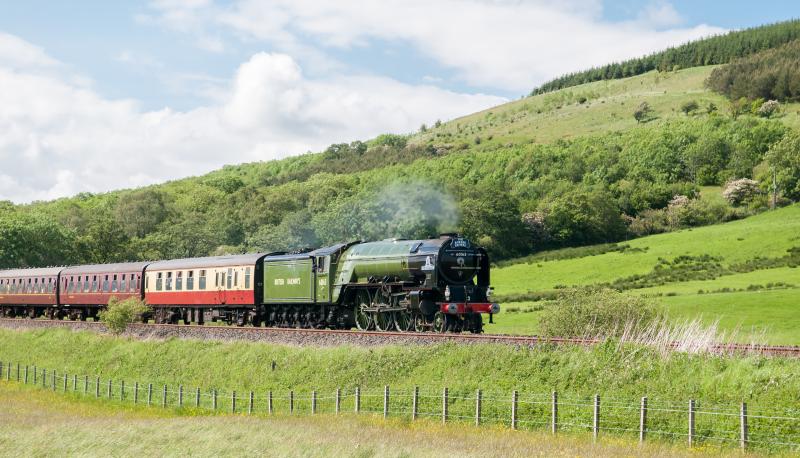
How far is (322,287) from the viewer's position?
4144 centimetres

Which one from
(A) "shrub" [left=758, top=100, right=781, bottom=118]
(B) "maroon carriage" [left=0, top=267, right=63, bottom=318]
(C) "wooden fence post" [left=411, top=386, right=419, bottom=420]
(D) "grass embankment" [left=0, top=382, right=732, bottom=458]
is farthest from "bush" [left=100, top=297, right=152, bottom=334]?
(A) "shrub" [left=758, top=100, right=781, bottom=118]

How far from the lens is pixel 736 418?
904 inches

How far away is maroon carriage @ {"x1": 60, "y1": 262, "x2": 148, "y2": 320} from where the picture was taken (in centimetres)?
5703

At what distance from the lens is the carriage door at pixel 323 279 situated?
4103 centimetres

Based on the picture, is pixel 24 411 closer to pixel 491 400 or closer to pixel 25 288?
pixel 491 400

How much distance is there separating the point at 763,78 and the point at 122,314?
511 ft

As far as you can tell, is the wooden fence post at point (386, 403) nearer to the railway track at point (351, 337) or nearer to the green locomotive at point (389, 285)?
the railway track at point (351, 337)

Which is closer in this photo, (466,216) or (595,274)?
(595,274)

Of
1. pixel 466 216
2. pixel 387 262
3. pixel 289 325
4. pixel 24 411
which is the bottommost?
pixel 24 411

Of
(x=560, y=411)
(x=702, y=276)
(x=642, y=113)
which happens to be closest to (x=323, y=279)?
(x=560, y=411)

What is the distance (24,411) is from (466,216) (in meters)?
64.8

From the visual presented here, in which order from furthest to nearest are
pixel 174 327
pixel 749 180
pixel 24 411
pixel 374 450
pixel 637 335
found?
pixel 749 180 < pixel 174 327 < pixel 24 411 < pixel 637 335 < pixel 374 450

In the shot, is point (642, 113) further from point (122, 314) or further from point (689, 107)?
point (122, 314)

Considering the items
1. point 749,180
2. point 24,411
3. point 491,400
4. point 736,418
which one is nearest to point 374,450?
point 491,400
